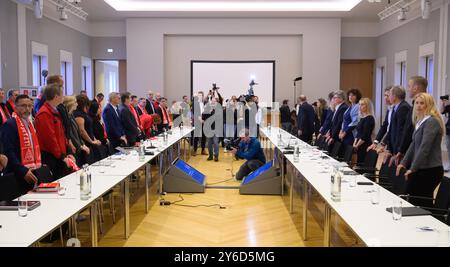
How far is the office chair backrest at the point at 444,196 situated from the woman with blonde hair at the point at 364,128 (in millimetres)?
2804

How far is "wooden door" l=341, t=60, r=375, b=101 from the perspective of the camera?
16078 millimetres

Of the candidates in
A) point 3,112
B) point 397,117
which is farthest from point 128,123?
point 397,117

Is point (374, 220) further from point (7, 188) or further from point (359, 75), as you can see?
point (359, 75)

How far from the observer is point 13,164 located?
4.46 meters

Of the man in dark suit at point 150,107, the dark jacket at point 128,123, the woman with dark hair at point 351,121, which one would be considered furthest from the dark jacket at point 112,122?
the woman with dark hair at point 351,121

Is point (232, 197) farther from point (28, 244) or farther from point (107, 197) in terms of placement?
point (28, 244)

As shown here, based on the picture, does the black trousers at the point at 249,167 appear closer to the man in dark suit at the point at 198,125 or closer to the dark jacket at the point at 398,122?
the dark jacket at the point at 398,122

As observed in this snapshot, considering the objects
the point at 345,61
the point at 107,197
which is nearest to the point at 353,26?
the point at 345,61

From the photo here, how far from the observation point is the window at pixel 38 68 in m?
11.4

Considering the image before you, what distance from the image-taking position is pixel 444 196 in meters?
3.67

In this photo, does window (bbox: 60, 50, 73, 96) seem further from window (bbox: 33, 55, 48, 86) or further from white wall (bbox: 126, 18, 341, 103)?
white wall (bbox: 126, 18, 341, 103)

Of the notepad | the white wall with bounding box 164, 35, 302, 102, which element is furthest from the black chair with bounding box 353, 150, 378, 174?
the white wall with bounding box 164, 35, 302, 102

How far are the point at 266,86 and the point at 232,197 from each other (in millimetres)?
8657
